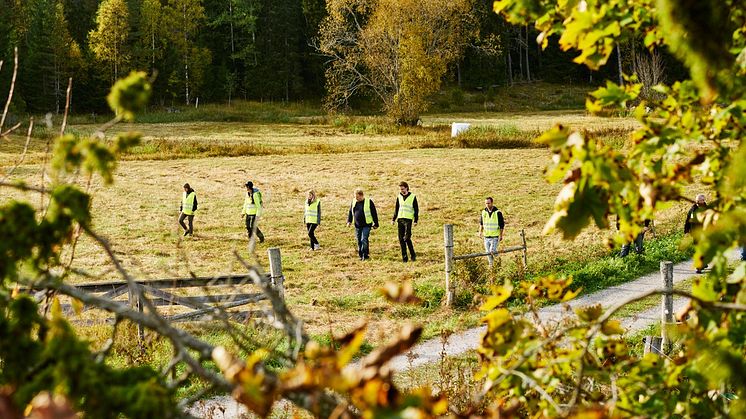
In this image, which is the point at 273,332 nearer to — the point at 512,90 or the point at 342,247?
the point at 342,247

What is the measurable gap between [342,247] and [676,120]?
15903mm

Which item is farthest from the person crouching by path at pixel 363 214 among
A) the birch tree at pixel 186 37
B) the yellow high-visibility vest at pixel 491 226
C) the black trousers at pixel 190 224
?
the birch tree at pixel 186 37

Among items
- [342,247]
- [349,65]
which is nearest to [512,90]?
[349,65]

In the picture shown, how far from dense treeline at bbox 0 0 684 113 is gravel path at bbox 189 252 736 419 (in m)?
40.6

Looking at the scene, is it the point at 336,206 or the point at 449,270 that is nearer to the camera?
the point at 449,270

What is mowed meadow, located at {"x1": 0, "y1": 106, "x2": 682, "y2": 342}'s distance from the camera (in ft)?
47.3

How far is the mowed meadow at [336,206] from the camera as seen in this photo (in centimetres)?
1443

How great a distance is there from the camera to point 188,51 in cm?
6425

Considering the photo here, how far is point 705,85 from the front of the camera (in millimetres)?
2189

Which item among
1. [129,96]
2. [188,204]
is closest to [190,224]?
[188,204]

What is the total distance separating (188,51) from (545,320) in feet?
190

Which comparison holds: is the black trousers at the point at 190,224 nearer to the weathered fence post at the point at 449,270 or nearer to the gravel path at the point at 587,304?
the weathered fence post at the point at 449,270

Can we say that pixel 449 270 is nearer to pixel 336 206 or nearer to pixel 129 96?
pixel 336 206

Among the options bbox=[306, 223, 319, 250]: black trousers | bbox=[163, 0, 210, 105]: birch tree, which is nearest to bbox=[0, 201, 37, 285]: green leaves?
bbox=[306, 223, 319, 250]: black trousers
